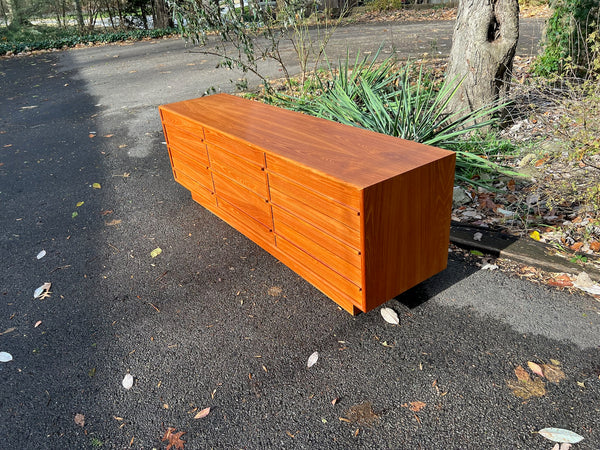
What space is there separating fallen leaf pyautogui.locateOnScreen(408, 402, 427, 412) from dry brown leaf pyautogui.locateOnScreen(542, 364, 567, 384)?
66cm

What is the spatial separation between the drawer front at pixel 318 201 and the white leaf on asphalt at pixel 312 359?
756 millimetres

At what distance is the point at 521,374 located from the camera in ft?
7.29

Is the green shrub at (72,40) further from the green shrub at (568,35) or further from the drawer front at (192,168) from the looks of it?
the green shrub at (568,35)

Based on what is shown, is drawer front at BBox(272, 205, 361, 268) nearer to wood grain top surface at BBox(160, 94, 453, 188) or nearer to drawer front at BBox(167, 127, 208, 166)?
wood grain top surface at BBox(160, 94, 453, 188)

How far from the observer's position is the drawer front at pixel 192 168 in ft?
12.1

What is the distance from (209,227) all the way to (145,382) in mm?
1722

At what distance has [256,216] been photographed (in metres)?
3.16

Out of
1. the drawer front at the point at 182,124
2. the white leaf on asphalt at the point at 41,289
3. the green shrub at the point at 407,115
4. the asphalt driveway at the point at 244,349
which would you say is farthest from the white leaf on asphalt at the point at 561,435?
the white leaf on asphalt at the point at 41,289

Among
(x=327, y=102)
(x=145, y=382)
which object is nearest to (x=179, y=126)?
(x=327, y=102)

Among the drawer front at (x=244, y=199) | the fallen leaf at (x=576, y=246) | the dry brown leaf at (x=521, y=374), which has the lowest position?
the dry brown leaf at (x=521, y=374)

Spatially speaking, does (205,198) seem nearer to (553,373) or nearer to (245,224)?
(245,224)

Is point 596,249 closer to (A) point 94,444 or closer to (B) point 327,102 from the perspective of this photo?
(B) point 327,102

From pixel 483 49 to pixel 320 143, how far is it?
2937 mm

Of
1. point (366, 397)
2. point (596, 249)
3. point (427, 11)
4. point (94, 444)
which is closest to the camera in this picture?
point (94, 444)
